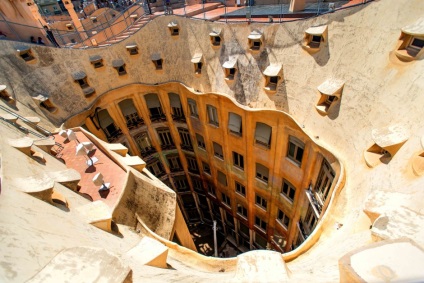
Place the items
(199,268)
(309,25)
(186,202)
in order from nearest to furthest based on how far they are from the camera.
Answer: (199,268)
(309,25)
(186,202)

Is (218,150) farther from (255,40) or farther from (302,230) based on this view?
(255,40)

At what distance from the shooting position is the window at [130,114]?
74.5ft

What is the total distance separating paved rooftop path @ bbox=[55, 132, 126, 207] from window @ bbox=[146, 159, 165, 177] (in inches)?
454

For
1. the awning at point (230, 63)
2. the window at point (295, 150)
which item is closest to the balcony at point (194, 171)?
the window at point (295, 150)

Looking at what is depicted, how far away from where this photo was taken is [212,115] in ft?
64.2

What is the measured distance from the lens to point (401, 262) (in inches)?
134

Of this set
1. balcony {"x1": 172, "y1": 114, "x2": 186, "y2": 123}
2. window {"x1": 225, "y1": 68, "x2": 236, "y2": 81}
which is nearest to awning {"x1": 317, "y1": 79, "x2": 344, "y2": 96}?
window {"x1": 225, "y1": 68, "x2": 236, "y2": 81}

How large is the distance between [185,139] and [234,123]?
8.53 m

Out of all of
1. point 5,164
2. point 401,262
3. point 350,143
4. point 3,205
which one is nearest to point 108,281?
point 3,205

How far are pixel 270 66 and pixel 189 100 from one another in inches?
335

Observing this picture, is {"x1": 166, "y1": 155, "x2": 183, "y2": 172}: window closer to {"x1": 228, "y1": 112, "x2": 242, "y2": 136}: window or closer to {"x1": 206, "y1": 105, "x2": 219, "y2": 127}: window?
{"x1": 206, "y1": 105, "x2": 219, "y2": 127}: window

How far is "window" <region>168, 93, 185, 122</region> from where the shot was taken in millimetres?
22117

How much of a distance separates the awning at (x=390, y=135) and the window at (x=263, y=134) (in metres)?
7.52

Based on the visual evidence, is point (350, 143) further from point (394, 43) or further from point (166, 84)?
point (166, 84)
